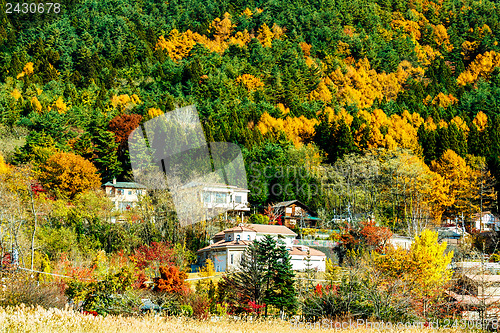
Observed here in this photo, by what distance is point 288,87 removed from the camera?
9000cm

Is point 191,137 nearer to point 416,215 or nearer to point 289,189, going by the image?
point 289,189

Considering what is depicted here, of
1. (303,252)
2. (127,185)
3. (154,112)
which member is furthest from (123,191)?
(303,252)

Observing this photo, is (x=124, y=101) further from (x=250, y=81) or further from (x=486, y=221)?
(x=486, y=221)

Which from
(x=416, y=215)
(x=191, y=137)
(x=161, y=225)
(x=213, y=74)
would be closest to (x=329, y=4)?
(x=213, y=74)

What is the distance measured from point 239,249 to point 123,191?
2093cm

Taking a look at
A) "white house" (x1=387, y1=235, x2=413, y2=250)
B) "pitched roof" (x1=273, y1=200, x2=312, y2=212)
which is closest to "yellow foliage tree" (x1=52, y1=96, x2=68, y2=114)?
"pitched roof" (x1=273, y1=200, x2=312, y2=212)

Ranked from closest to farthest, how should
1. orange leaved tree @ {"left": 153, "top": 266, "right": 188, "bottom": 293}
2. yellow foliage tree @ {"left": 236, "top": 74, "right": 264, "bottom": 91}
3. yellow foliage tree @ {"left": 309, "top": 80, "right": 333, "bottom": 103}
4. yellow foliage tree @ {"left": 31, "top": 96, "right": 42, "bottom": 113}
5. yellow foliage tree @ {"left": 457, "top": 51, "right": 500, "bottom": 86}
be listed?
orange leaved tree @ {"left": 153, "top": 266, "right": 188, "bottom": 293} → yellow foliage tree @ {"left": 31, "top": 96, "right": 42, "bottom": 113} → yellow foliage tree @ {"left": 309, "top": 80, "right": 333, "bottom": 103} → yellow foliage tree @ {"left": 236, "top": 74, "right": 264, "bottom": 91} → yellow foliage tree @ {"left": 457, "top": 51, "right": 500, "bottom": 86}

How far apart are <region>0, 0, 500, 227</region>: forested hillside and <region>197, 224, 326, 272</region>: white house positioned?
37.7ft

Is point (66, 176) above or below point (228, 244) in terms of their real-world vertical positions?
above

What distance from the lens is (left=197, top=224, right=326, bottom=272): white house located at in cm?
3844

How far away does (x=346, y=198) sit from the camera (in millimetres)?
54281

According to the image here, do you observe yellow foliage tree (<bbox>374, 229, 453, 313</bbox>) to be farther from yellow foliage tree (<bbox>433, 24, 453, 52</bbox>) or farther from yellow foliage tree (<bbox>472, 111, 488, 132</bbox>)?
yellow foliage tree (<bbox>433, 24, 453, 52</bbox>)

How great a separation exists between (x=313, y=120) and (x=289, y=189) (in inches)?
844

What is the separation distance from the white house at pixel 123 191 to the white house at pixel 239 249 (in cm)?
1496
